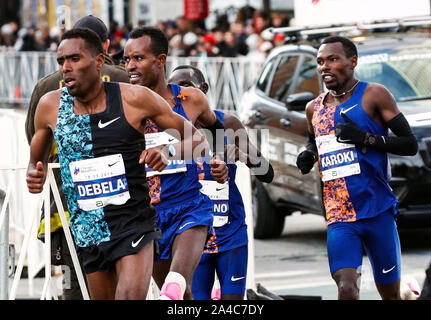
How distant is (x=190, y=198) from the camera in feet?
22.0

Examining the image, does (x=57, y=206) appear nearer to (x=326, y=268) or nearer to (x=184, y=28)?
(x=326, y=268)

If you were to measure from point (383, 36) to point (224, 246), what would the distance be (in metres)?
5.22

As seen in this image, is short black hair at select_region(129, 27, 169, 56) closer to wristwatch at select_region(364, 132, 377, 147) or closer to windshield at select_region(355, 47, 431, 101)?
wristwatch at select_region(364, 132, 377, 147)

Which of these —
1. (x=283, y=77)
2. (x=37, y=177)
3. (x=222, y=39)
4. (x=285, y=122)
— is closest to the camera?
(x=37, y=177)

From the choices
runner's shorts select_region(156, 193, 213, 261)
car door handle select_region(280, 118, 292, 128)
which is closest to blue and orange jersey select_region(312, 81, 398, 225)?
runner's shorts select_region(156, 193, 213, 261)

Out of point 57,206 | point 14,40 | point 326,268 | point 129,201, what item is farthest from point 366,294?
point 14,40

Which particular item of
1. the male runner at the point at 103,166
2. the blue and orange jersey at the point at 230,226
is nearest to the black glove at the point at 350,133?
the blue and orange jersey at the point at 230,226

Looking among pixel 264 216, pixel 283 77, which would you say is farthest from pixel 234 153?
pixel 264 216

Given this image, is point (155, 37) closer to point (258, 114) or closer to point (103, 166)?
point (103, 166)

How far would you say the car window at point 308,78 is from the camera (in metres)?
11.4

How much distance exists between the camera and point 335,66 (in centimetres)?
723

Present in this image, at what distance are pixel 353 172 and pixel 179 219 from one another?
1.14 meters

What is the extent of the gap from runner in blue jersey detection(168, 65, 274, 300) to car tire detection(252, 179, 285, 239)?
194 inches

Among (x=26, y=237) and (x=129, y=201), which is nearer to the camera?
(x=129, y=201)
